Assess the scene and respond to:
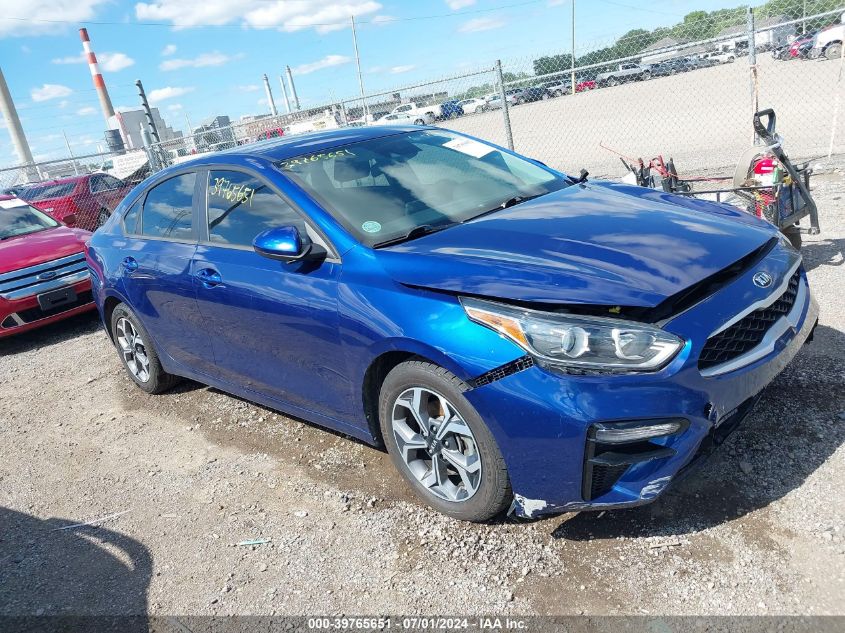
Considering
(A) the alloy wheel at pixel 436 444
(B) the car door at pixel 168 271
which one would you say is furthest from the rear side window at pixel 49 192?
(A) the alloy wheel at pixel 436 444

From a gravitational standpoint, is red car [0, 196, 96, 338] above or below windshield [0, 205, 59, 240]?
below

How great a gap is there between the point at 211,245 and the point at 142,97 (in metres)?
11.6

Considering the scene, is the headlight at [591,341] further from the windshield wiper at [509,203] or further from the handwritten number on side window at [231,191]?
the handwritten number on side window at [231,191]

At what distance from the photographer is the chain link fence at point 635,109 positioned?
1001 cm

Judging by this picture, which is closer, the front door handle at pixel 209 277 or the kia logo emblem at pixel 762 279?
the kia logo emblem at pixel 762 279

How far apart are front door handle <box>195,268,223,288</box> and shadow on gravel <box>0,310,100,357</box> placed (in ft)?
14.1

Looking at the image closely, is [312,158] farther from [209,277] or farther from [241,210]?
[209,277]

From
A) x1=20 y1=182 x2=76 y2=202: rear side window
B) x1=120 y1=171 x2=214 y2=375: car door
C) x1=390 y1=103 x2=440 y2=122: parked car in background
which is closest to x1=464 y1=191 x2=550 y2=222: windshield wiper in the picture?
x1=120 y1=171 x2=214 y2=375: car door

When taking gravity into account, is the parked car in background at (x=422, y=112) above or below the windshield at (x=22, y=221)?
above

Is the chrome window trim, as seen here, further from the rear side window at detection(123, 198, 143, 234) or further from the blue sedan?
the rear side window at detection(123, 198, 143, 234)

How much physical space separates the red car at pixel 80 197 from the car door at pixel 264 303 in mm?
9633

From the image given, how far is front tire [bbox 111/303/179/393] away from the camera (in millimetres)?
4887

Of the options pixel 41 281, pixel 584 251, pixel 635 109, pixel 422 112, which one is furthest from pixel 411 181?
pixel 635 109

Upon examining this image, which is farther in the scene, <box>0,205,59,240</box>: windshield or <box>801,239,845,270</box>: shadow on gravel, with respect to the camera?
<box>0,205,59,240</box>: windshield
